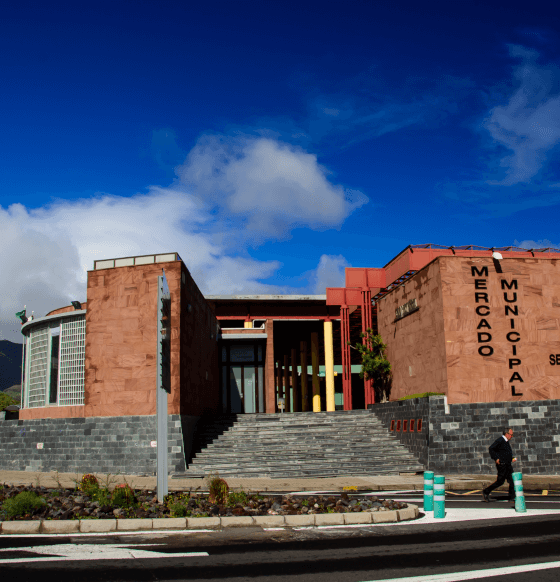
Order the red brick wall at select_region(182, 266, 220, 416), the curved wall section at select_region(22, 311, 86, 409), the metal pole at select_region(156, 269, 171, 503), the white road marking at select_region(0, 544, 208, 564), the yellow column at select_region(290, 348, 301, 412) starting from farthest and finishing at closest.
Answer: the yellow column at select_region(290, 348, 301, 412), the curved wall section at select_region(22, 311, 86, 409), the red brick wall at select_region(182, 266, 220, 416), the metal pole at select_region(156, 269, 171, 503), the white road marking at select_region(0, 544, 208, 564)

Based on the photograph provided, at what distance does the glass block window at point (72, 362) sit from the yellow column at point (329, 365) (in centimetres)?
1711

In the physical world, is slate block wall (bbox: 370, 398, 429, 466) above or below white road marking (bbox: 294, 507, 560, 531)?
above

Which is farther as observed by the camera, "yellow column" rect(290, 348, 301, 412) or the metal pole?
"yellow column" rect(290, 348, 301, 412)

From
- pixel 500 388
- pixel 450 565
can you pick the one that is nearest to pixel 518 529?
pixel 450 565

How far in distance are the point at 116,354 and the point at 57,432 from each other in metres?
4.07

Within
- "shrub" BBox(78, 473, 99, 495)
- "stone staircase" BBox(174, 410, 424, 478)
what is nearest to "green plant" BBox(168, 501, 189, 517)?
"shrub" BBox(78, 473, 99, 495)

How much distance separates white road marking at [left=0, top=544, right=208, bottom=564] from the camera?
7.45 m

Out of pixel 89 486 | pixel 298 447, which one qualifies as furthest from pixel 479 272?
pixel 89 486

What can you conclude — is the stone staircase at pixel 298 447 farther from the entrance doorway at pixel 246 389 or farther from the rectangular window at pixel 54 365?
the entrance doorway at pixel 246 389

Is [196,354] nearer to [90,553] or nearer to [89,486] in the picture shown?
[89,486]

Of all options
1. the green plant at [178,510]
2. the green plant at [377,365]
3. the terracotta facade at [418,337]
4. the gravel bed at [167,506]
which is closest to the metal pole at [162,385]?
the gravel bed at [167,506]

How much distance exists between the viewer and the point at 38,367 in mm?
26766

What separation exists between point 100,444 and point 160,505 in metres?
11.6

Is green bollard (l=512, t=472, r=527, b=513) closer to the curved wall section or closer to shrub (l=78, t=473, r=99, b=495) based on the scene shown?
shrub (l=78, t=473, r=99, b=495)
